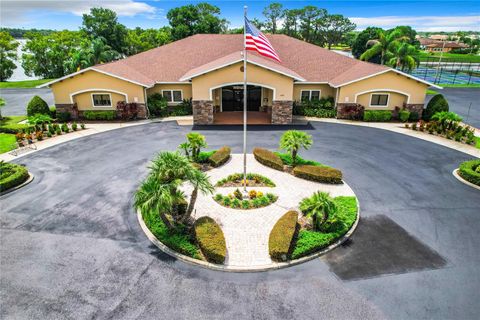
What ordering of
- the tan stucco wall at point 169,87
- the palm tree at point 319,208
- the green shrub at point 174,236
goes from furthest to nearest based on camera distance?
the tan stucco wall at point 169,87 < the palm tree at point 319,208 < the green shrub at point 174,236

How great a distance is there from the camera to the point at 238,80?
2881cm

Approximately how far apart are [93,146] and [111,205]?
1026 centimetres

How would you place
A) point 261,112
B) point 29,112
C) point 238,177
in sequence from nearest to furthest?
point 238,177 < point 29,112 < point 261,112

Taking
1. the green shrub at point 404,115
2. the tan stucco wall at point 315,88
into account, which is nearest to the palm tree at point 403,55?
the green shrub at point 404,115

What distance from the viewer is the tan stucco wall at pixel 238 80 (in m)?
28.5

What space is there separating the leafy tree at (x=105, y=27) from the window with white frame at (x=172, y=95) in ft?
143

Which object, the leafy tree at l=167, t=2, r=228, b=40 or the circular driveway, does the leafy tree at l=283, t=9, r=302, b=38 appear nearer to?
the leafy tree at l=167, t=2, r=228, b=40

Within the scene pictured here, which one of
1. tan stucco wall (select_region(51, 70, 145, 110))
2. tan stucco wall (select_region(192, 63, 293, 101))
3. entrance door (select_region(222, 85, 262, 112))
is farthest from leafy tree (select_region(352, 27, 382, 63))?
tan stucco wall (select_region(51, 70, 145, 110))

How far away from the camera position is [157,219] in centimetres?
1463

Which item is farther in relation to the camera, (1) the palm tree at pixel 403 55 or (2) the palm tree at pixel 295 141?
(1) the palm tree at pixel 403 55

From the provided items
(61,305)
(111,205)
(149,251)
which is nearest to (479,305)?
(149,251)

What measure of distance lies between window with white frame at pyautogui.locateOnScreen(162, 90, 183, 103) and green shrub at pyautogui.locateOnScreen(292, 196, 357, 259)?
919 inches

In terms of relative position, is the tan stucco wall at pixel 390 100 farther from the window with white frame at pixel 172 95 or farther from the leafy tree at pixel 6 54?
the leafy tree at pixel 6 54

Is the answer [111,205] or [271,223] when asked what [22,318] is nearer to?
[111,205]
